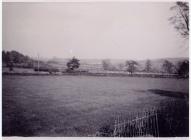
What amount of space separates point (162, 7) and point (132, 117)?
1.01 meters

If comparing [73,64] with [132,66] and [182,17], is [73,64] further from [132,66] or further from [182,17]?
[182,17]

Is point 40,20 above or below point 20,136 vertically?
above

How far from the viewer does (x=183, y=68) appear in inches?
86.4

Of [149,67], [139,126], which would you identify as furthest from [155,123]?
[149,67]

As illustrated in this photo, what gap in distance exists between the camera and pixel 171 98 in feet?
7.29

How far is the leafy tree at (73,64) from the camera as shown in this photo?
2.18 metres

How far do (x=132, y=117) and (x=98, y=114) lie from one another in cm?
30

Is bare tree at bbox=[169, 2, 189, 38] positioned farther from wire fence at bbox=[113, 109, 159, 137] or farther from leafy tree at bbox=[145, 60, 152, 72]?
wire fence at bbox=[113, 109, 159, 137]

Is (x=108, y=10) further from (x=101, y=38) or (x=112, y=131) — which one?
(x=112, y=131)

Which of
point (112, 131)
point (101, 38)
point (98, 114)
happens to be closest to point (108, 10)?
Answer: point (101, 38)

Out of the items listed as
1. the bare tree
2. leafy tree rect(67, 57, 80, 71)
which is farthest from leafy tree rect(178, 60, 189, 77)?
leafy tree rect(67, 57, 80, 71)

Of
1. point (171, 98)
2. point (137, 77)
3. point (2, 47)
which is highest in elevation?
point (2, 47)

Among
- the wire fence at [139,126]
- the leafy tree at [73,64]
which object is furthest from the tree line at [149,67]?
the wire fence at [139,126]

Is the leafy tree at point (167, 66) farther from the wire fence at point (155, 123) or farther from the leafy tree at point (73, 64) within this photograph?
the leafy tree at point (73, 64)
